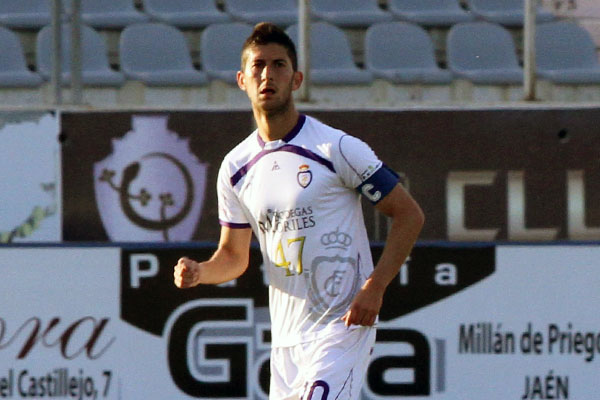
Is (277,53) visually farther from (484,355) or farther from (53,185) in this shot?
(53,185)

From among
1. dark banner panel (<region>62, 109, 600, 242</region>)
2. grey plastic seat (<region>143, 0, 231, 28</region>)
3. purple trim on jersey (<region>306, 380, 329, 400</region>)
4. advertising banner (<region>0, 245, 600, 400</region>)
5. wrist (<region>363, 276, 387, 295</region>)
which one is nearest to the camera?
wrist (<region>363, 276, 387, 295</region>)

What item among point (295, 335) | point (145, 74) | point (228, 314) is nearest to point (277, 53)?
point (295, 335)

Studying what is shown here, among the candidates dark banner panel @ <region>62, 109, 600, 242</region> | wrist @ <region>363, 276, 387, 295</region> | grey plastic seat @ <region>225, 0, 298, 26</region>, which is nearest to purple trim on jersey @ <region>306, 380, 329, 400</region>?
wrist @ <region>363, 276, 387, 295</region>

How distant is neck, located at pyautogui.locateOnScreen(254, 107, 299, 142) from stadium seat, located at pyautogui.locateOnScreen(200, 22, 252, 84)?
455 centimetres

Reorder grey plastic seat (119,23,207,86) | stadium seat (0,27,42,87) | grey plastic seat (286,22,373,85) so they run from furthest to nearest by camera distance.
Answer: grey plastic seat (119,23,207,86) < grey plastic seat (286,22,373,85) < stadium seat (0,27,42,87)

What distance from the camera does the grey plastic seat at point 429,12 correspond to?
28.5 ft

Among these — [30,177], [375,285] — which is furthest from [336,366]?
[30,177]

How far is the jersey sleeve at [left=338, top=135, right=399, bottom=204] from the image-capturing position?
341 centimetres

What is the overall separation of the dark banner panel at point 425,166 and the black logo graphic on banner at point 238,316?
0.52 meters

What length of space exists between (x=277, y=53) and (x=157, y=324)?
247 cm

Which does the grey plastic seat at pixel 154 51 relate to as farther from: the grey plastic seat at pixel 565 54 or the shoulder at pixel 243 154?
the shoulder at pixel 243 154

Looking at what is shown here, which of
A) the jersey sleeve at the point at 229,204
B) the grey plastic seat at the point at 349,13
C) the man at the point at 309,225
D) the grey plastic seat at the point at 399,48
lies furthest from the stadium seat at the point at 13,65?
the man at the point at 309,225

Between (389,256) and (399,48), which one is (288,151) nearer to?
(389,256)

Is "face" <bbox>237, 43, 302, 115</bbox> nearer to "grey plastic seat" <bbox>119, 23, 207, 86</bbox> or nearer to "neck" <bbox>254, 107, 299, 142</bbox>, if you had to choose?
"neck" <bbox>254, 107, 299, 142</bbox>
